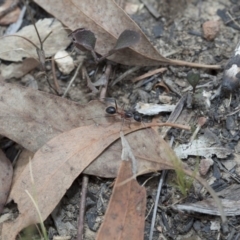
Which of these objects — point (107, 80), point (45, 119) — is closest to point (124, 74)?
point (107, 80)

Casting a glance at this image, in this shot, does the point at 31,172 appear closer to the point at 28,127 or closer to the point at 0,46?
the point at 28,127

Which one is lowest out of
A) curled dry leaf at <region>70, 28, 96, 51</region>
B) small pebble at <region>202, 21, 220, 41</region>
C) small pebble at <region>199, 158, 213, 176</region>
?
small pebble at <region>199, 158, 213, 176</region>

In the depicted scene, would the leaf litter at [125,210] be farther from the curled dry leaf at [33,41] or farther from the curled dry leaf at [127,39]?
the curled dry leaf at [33,41]

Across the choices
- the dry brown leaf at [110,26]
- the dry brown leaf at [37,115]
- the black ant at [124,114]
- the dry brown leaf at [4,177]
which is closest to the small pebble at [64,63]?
the dry brown leaf at [110,26]

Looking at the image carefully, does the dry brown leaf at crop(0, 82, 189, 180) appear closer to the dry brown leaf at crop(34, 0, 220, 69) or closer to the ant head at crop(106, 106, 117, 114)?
the ant head at crop(106, 106, 117, 114)

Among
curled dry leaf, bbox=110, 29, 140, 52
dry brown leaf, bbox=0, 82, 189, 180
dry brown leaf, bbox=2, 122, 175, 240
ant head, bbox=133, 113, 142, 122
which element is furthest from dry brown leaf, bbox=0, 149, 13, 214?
curled dry leaf, bbox=110, 29, 140, 52

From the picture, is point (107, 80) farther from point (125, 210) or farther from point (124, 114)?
point (125, 210)

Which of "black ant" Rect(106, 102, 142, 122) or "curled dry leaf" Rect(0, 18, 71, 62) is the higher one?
"curled dry leaf" Rect(0, 18, 71, 62)
